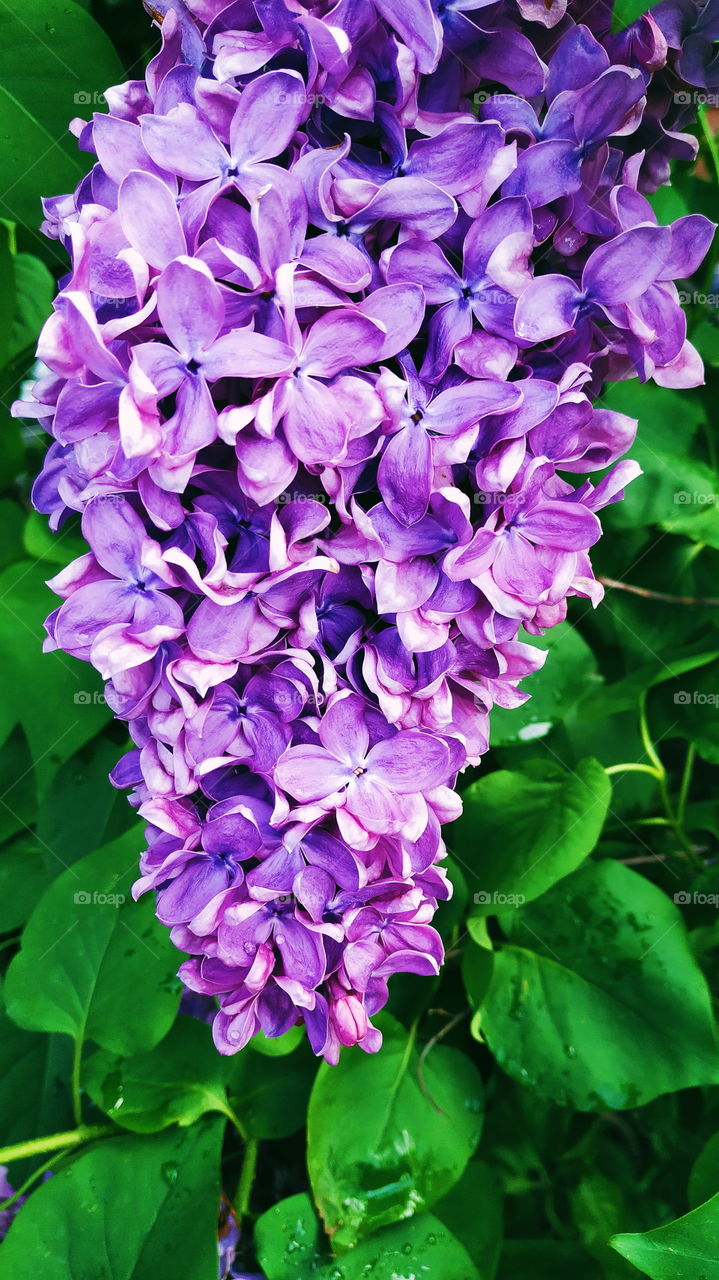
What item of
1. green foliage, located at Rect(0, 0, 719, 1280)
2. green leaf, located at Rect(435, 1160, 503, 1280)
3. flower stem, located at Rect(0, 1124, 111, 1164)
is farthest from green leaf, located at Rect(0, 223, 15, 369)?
green leaf, located at Rect(435, 1160, 503, 1280)

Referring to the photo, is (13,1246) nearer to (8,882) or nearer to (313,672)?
(8,882)

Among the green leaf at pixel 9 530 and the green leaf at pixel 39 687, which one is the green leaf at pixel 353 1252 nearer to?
the green leaf at pixel 39 687

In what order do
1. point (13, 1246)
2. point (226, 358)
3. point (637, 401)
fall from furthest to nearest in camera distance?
point (637, 401), point (13, 1246), point (226, 358)

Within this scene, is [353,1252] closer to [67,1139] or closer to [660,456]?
[67,1139]

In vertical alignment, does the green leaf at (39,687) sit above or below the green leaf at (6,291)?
below

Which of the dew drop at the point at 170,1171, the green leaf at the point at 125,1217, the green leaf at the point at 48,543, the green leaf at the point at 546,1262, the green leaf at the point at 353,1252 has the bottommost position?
the green leaf at the point at 546,1262

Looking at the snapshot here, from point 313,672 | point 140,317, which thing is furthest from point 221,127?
point 313,672

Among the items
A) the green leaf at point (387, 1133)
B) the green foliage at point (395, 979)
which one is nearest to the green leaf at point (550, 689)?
the green foliage at point (395, 979)

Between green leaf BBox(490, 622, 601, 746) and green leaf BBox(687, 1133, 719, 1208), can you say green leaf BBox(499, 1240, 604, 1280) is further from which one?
green leaf BBox(490, 622, 601, 746)
